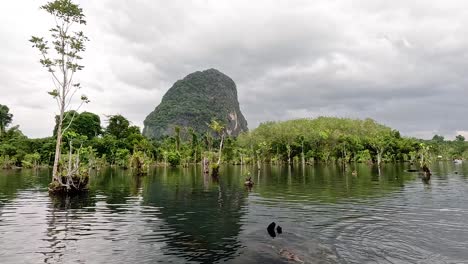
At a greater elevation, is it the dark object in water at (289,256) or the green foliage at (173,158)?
the green foliage at (173,158)

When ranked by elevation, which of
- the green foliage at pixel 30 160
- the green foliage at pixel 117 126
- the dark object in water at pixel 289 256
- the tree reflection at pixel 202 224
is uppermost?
the green foliage at pixel 117 126

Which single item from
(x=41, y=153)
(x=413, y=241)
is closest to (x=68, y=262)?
(x=413, y=241)

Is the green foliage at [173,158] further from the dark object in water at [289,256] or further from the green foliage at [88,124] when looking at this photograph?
the dark object in water at [289,256]

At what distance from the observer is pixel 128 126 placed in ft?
493

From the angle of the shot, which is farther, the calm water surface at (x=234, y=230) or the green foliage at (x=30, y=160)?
the green foliage at (x=30, y=160)

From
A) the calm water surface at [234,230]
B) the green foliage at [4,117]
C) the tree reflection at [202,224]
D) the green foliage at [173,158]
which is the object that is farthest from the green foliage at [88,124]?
the tree reflection at [202,224]

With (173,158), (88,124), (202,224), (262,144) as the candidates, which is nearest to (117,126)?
(88,124)

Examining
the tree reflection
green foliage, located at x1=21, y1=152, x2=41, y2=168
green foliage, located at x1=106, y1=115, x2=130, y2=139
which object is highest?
green foliage, located at x1=106, y1=115, x2=130, y2=139

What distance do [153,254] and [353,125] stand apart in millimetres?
162033

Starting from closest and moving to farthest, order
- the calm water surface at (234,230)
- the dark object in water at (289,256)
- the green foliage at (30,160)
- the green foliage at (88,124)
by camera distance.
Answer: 1. the dark object in water at (289,256)
2. the calm water surface at (234,230)
3. the green foliage at (30,160)
4. the green foliage at (88,124)

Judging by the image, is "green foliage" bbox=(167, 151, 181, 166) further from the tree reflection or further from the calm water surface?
the calm water surface

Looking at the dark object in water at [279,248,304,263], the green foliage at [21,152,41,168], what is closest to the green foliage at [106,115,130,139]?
the green foliage at [21,152,41,168]

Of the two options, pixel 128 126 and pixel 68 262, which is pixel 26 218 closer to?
pixel 68 262

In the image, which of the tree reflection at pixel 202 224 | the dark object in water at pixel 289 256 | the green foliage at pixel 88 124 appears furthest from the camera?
the green foliage at pixel 88 124
